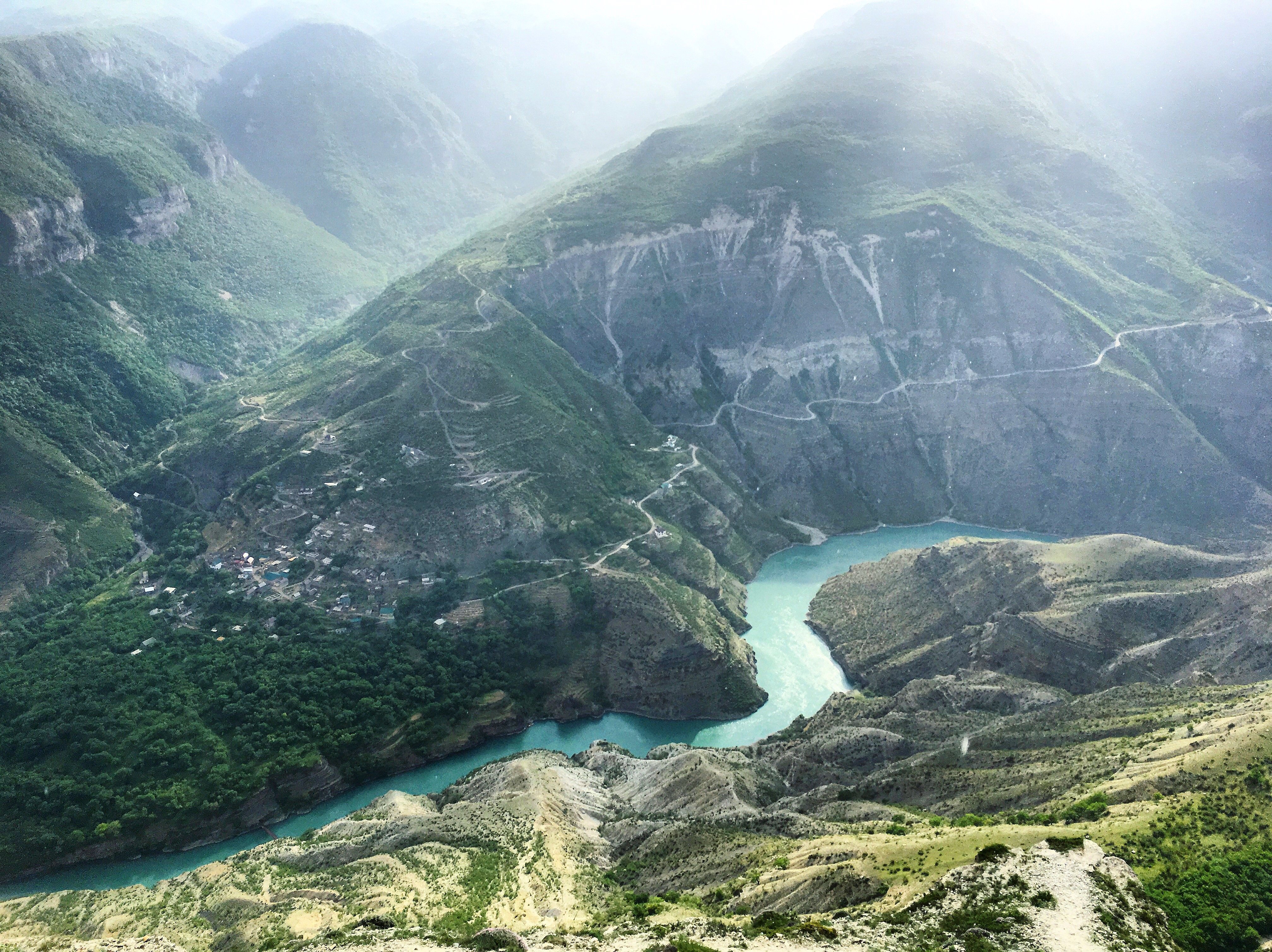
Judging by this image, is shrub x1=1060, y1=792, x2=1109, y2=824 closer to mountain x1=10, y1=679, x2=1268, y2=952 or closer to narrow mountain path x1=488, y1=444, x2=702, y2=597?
mountain x1=10, y1=679, x2=1268, y2=952

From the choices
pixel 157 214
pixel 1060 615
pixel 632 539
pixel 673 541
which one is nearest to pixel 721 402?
pixel 673 541

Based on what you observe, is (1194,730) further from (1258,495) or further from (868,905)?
(1258,495)

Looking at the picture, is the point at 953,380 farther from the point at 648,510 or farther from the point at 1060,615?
the point at 1060,615

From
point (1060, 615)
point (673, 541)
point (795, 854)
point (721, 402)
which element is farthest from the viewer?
point (721, 402)

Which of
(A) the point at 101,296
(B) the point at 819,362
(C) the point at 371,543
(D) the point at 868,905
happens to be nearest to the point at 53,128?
(A) the point at 101,296

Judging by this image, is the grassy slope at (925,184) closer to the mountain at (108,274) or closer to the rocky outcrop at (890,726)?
the mountain at (108,274)
